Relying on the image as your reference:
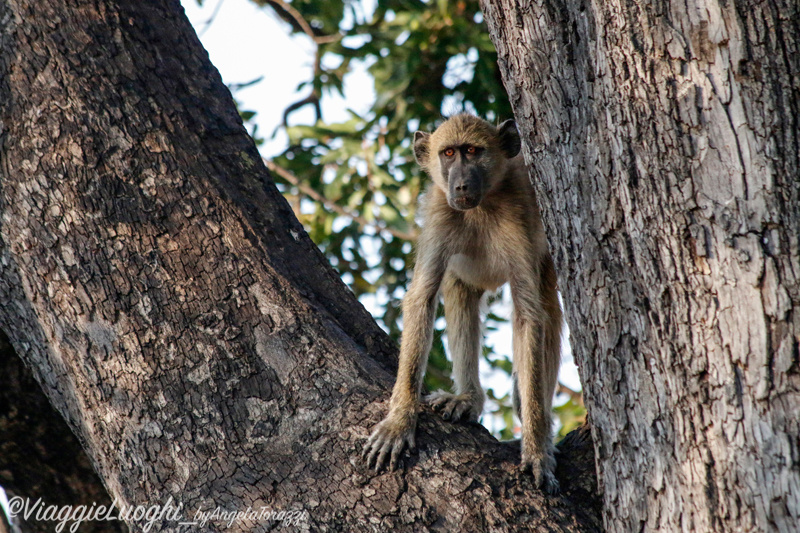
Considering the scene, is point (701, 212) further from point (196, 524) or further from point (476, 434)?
point (196, 524)

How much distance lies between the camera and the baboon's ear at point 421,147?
19.0ft

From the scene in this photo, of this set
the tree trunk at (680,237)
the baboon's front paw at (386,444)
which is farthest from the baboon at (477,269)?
the tree trunk at (680,237)

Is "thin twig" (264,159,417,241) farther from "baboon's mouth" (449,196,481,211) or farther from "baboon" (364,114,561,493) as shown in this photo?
"baboon's mouth" (449,196,481,211)

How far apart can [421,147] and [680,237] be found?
3438mm

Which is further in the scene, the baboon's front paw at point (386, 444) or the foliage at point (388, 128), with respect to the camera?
the foliage at point (388, 128)

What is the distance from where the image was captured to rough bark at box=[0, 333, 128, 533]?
4.96m

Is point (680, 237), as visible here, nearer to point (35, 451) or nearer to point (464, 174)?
point (464, 174)

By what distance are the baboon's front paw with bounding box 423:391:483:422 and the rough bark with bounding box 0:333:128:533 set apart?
2.38m

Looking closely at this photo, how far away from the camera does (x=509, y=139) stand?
5.35m

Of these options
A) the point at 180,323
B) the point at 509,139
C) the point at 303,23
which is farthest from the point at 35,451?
the point at 303,23

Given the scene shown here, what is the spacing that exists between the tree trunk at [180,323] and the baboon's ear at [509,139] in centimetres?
181

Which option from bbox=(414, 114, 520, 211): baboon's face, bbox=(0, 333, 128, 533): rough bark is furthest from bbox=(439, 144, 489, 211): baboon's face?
bbox=(0, 333, 128, 533): rough bark

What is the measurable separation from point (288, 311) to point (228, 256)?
401 millimetres

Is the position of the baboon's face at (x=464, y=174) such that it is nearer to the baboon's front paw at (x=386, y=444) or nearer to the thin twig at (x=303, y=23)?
the baboon's front paw at (x=386, y=444)
